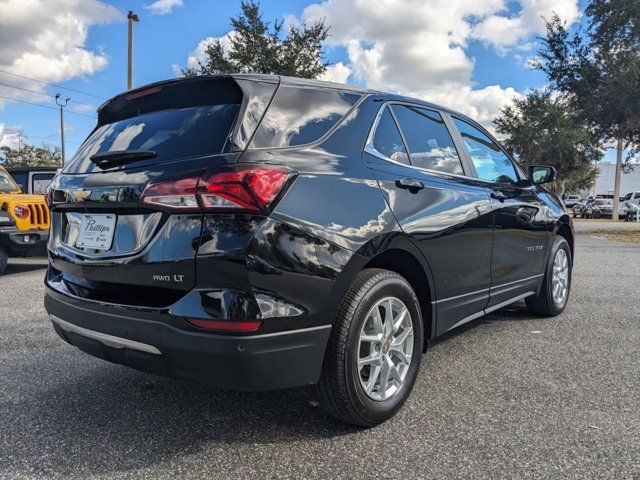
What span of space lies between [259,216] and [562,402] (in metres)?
2.07

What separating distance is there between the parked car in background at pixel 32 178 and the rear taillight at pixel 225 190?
430 inches

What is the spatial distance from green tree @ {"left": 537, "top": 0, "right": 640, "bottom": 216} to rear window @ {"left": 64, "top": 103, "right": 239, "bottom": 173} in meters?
18.0

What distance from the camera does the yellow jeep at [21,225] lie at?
26.3ft

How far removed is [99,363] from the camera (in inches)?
144

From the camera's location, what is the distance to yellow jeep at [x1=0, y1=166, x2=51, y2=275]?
8.02 metres

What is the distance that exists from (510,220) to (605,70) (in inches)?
694

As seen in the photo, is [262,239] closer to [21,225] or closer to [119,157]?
[119,157]

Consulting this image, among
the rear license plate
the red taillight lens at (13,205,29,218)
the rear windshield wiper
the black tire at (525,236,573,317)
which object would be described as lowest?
the black tire at (525,236,573,317)

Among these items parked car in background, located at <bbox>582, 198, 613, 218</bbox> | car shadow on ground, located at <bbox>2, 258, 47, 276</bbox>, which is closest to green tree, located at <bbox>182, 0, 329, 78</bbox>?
car shadow on ground, located at <bbox>2, 258, 47, 276</bbox>

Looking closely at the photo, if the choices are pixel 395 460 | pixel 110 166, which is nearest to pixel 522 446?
pixel 395 460

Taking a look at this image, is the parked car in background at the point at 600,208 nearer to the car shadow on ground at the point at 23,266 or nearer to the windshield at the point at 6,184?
the car shadow on ground at the point at 23,266

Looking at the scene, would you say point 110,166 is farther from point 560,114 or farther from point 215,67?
point 560,114

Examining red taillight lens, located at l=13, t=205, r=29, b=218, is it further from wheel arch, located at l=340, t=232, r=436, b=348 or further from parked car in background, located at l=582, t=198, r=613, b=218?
parked car in background, located at l=582, t=198, r=613, b=218

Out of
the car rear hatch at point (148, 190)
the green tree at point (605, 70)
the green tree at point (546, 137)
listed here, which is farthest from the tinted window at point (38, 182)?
the green tree at point (546, 137)
